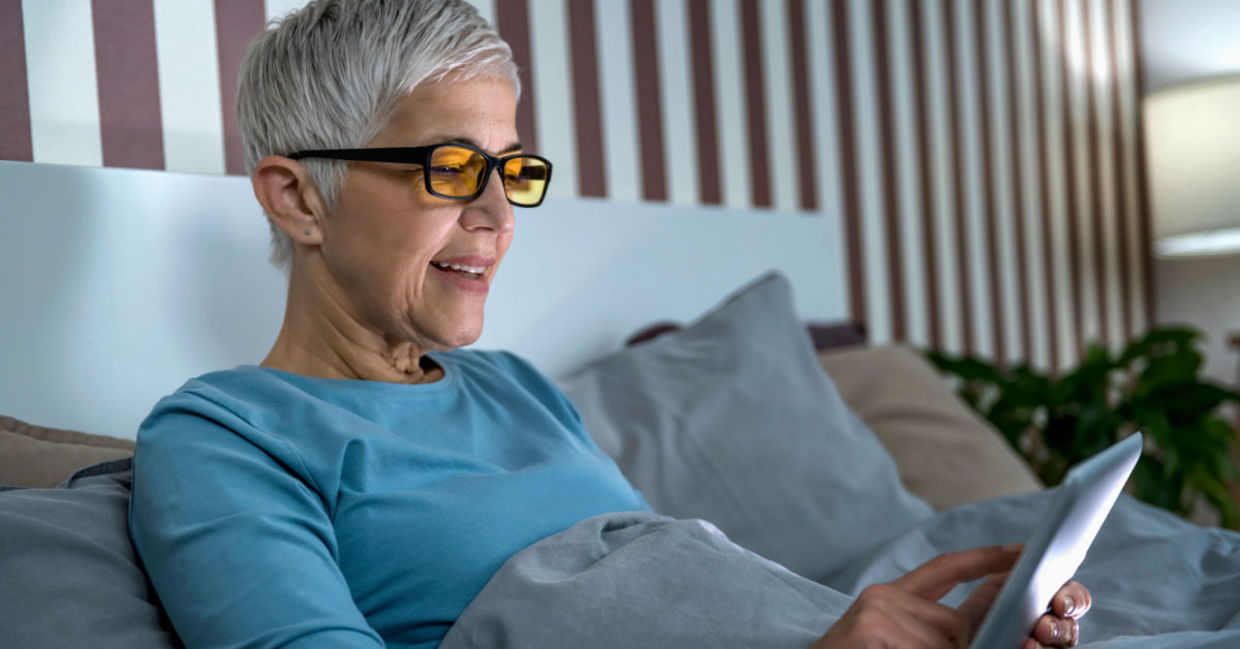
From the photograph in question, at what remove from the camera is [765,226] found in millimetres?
2201

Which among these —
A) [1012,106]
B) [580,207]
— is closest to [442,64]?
[580,207]

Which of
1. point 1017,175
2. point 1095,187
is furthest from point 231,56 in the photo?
point 1095,187

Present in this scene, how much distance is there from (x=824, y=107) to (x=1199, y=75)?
194 centimetres

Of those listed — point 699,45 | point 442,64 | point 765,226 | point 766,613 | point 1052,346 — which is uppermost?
point 699,45

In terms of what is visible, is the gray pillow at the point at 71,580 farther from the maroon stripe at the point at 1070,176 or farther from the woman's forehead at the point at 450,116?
the maroon stripe at the point at 1070,176

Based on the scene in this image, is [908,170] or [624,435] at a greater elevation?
[908,170]

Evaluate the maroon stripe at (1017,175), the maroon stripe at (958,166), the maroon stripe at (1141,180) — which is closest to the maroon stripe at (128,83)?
the maroon stripe at (958,166)

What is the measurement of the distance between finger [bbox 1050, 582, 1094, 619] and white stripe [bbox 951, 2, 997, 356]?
251cm

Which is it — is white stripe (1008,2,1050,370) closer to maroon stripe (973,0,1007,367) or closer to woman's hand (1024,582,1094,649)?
maroon stripe (973,0,1007,367)

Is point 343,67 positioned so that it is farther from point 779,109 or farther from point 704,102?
point 779,109

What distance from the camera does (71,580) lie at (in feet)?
2.50

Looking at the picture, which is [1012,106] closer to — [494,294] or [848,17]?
[848,17]

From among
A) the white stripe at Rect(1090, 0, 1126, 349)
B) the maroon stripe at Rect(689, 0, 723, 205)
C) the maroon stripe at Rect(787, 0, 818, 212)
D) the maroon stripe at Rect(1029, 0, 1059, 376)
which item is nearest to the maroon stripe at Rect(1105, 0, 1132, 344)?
the white stripe at Rect(1090, 0, 1126, 349)

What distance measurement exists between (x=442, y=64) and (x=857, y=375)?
3.44 feet
